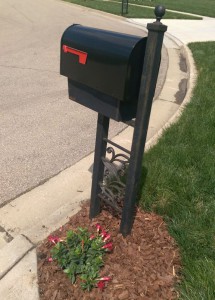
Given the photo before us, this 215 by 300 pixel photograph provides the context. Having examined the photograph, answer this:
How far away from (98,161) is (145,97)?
75 centimetres

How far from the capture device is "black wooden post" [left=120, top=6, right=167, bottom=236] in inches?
72.6

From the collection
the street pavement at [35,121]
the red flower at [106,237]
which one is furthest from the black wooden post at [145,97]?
the street pavement at [35,121]

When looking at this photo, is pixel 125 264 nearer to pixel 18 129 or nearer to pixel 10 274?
pixel 10 274

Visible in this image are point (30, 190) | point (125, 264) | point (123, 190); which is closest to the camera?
point (125, 264)

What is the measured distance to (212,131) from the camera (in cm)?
427

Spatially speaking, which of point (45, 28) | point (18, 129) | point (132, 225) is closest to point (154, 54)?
point (132, 225)

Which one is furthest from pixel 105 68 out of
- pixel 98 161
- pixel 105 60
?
pixel 98 161

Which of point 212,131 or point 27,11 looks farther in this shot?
point 27,11

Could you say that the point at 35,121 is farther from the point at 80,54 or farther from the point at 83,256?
the point at 83,256

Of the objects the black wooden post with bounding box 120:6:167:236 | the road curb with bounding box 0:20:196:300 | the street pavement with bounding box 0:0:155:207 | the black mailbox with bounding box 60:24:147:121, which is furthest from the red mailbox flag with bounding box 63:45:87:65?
the street pavement with bounding box 0:0:155:207

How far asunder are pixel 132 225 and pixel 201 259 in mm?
602

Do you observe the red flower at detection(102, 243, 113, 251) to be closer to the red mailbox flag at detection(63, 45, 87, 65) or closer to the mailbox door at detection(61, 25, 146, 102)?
the mailbox door at detection(61, 25, 146, 102)

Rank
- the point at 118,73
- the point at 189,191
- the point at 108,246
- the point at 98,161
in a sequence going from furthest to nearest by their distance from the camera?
1. the point at 189,191
2. the point at 98,161
3. the point at 108,246
4. the point at 118,73

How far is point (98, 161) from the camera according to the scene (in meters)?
2.54
